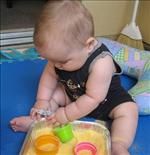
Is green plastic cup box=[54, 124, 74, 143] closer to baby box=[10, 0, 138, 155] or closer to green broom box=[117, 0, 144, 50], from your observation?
baby box=[10, 0, 138, 155]

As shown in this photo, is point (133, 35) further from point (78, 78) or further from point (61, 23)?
point (61, 23)

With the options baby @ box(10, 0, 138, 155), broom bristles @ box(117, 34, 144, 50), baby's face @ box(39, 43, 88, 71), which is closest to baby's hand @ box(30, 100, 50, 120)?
baby @ box(10, 0, 138, 155)

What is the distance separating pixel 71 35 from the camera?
828mm

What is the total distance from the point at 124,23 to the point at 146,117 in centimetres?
91

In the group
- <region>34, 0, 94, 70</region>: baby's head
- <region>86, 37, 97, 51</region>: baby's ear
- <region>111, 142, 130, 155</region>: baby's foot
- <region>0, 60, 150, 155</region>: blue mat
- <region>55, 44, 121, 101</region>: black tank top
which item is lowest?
<region>0, 60, 150, 155</region>: blue mat

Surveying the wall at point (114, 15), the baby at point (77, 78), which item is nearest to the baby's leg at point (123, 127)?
the baby at point (77, 78)

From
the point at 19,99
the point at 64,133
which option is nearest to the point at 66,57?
the point at 64,133

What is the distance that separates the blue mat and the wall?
0.56m

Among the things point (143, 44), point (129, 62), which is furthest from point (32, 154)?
point (143, 44)

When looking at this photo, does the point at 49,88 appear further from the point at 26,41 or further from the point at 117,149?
the point at 26,41

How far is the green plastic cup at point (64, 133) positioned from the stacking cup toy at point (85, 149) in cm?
4

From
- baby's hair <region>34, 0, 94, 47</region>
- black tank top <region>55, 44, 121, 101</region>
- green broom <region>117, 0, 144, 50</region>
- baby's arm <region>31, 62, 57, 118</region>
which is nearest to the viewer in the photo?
baby's hair <region>34, 0, 94, 47</region>

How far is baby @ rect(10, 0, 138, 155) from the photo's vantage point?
825mm

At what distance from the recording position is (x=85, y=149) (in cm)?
88
